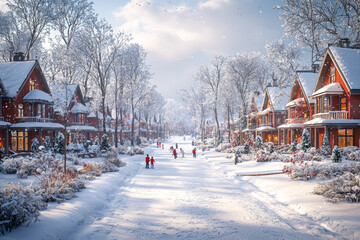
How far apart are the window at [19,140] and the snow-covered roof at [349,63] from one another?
35602 millimetres

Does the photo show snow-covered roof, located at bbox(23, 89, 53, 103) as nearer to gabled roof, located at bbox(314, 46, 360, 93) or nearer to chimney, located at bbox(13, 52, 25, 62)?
chimney, located at bbox(13, 52, 25, 62)

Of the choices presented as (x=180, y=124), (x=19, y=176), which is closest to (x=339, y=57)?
(x=19, y=176)

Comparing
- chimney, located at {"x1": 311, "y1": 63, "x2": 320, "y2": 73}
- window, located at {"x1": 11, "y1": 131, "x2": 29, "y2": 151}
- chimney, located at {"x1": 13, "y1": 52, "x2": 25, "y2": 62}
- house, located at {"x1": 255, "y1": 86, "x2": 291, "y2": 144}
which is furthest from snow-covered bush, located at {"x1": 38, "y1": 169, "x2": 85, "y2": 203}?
chimney, located at {"x1": 311, "y1": 63, "x2": 320, "y2": 73}

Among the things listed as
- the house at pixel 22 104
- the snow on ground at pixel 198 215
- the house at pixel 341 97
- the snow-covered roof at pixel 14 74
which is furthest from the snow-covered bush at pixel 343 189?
the snow-covered roof at pixel 14 74

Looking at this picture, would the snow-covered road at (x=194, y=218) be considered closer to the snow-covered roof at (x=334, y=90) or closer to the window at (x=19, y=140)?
the snow-covered roof at (x=334, y=90)

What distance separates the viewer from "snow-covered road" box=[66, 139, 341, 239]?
244 inches

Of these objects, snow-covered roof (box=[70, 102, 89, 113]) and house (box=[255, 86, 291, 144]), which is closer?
snow-covered roof (box=[70, 102, 89, 113])

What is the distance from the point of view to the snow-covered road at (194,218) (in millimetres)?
6195

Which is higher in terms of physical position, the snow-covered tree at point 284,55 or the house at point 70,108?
the snow-covered tree at point 284,55

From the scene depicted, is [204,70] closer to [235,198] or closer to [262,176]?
→ [262,176]

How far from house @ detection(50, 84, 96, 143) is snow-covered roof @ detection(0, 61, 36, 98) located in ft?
13.9

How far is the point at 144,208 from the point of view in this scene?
838 cm

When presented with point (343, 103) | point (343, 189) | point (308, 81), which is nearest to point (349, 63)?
point (343, 103)

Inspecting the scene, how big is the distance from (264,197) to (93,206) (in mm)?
7542
